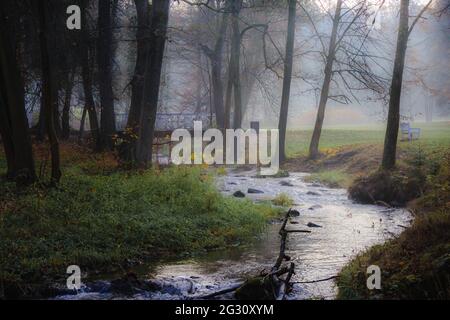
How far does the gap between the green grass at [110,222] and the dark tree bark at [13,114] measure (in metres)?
0.61

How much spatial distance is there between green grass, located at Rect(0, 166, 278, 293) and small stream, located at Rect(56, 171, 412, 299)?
0.74 metres

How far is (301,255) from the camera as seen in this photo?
1110 cm

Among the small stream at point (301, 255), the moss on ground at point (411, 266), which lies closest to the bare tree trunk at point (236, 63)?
the small stream at point (301, 255)

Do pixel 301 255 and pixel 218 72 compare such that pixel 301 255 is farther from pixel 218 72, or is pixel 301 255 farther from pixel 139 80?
pixel 218 72

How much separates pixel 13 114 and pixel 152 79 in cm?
534

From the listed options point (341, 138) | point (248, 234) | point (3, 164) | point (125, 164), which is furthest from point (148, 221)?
point (341, 138)

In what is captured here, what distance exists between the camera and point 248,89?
44.7 meters

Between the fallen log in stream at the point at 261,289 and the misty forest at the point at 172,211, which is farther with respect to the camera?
→ the misty forest at the point at 172,211

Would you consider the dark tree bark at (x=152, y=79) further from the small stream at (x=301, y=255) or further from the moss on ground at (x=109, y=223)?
the small stream at (x=301, y=255)

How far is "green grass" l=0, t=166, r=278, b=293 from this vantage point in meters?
9.86

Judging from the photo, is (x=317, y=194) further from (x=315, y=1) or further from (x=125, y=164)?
(x=315, y=1)

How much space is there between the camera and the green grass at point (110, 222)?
9859mm

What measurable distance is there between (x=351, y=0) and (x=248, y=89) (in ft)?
58.0

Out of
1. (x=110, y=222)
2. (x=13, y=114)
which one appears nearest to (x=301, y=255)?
(x=110, y=222)
